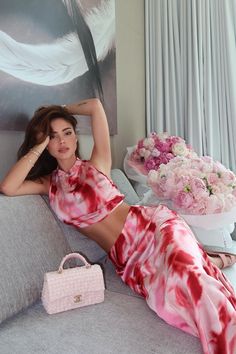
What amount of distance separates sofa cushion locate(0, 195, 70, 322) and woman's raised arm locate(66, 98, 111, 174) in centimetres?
45

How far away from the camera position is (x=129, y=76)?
106 inches

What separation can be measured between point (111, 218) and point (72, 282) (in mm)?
446

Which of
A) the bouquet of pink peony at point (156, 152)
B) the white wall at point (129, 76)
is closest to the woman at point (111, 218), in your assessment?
the bouquet of pink peony at point (156, 152)

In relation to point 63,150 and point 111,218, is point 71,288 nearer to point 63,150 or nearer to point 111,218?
point 111,218

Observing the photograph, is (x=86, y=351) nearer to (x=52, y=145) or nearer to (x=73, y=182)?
(x=73, y=182)

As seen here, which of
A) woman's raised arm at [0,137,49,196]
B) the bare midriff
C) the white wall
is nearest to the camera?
woman's raised arm at [0,137,49,196]

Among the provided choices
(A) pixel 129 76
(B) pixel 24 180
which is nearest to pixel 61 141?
(B) pixel 24 180

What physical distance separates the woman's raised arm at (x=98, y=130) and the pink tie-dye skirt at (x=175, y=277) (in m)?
0.33

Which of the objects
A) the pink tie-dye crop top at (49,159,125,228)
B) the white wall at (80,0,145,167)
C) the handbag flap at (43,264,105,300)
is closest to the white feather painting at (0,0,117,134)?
the white wall at (80,0,145,167)

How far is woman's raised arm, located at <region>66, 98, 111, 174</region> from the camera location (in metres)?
1.79

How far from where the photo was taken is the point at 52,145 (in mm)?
1648

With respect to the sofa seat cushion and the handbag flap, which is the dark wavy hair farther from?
the sofa seat cushion

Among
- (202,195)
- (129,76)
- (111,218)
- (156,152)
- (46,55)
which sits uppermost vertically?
(129,76)

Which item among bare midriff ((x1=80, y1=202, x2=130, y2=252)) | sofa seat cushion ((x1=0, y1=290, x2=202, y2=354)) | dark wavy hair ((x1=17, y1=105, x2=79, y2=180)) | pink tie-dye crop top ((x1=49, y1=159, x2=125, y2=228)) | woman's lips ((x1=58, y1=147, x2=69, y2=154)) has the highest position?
dark wavy hair ((x1=17, y1=105, x2=79, y2=180))
